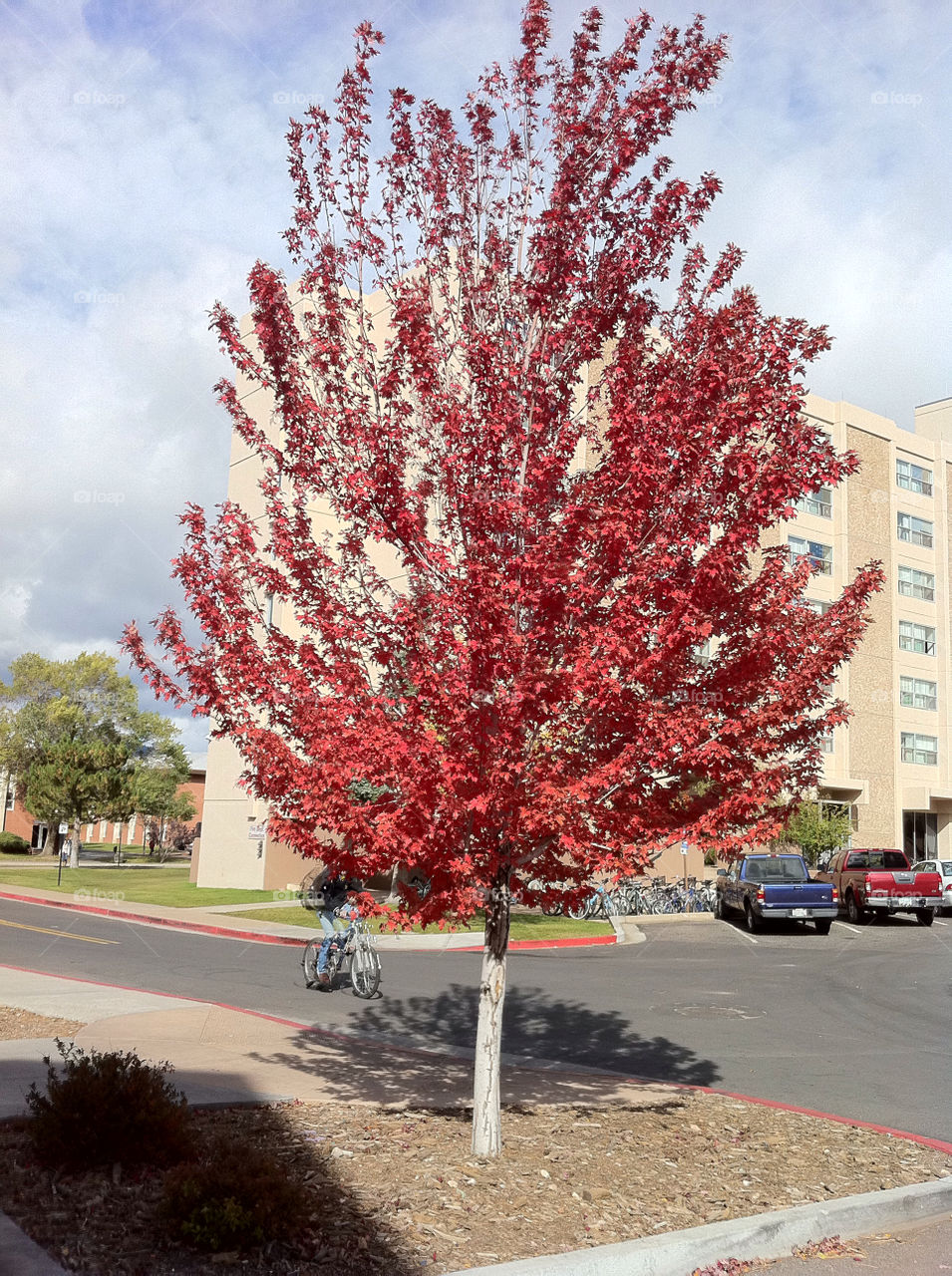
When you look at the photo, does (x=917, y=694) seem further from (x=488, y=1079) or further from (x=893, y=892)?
(x=488, y=1079)

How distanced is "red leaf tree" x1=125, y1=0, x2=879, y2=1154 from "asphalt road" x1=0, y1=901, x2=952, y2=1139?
3913 mm

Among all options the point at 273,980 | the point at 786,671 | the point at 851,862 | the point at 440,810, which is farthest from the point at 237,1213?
the point at 851,862

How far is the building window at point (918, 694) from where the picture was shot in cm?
5178

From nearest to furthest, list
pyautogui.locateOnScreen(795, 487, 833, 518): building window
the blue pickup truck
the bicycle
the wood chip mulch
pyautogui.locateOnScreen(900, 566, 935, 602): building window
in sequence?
the wood chip mulch
the bicycle
the blue pickup truck
pyautogui.locateOnScreen(795, 487, 833, 518): building window
pyautogui.locateOnScreen(900, 566, 935, 602): building window

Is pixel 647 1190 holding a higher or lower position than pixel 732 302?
lower

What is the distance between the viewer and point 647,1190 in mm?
6094

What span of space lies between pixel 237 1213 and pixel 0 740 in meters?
71.4

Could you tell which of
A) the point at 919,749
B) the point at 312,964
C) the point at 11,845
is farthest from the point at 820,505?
the point at 11,845

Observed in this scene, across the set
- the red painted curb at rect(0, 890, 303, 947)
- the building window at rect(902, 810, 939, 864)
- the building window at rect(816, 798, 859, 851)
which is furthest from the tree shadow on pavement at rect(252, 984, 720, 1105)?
the building window at rect(902, 810, 939, 864)

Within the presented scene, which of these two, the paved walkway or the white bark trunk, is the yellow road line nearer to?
the paved walkway

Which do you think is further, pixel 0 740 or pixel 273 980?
pixel 0 740

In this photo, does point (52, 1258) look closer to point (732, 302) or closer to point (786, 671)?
point (786, 671)

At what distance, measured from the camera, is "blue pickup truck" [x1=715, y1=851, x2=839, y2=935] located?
25844mm

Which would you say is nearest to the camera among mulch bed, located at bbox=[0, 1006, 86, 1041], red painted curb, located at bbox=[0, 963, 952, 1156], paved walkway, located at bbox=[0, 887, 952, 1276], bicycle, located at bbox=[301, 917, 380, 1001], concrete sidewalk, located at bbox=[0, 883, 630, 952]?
paved walkway, located at bbox=[0, 887, 952, 1276]
